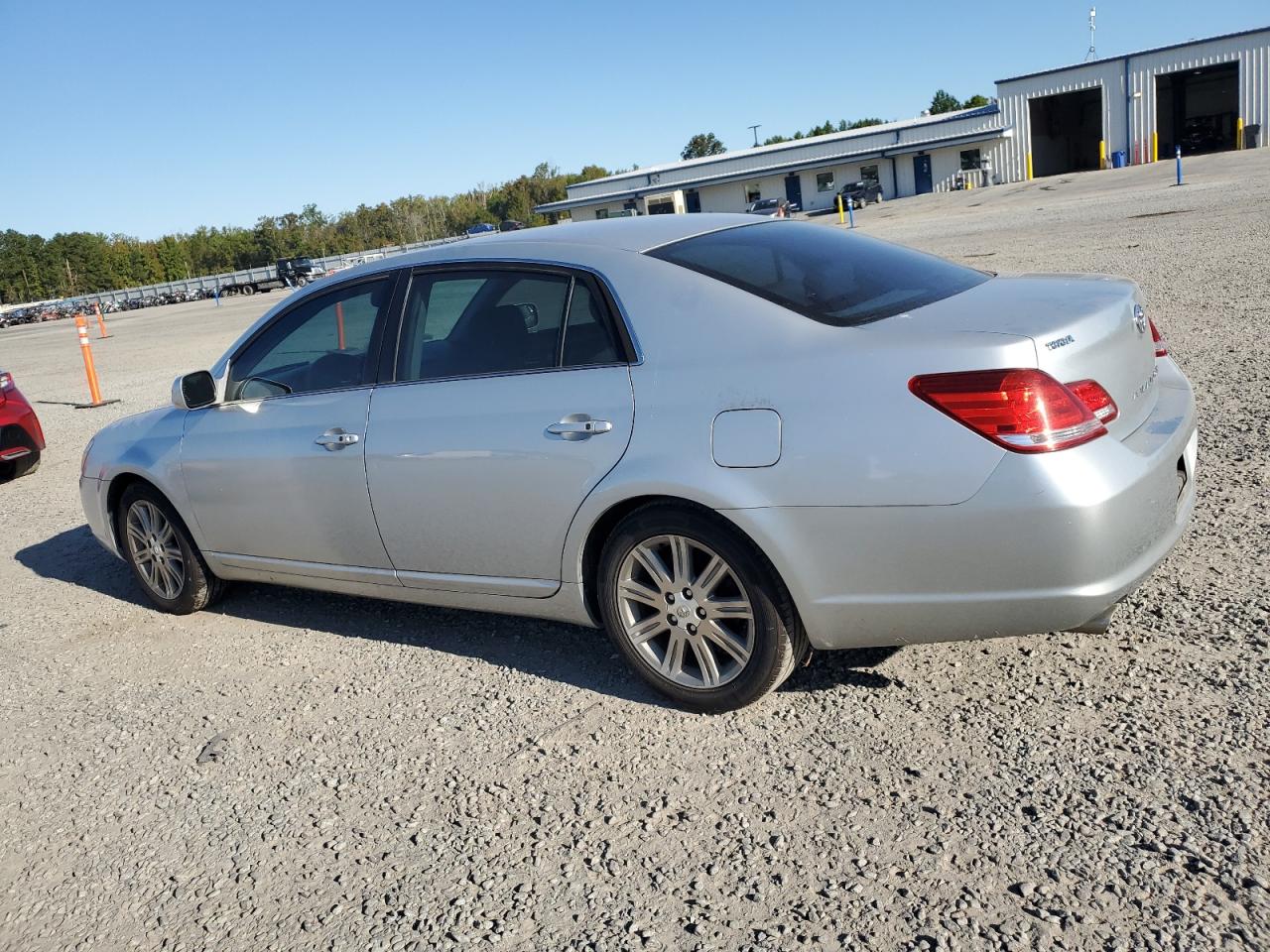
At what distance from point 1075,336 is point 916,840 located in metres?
1.50

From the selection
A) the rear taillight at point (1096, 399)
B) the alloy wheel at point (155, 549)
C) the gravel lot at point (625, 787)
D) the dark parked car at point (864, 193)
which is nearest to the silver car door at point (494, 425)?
the gravel lot at point (625, 787)

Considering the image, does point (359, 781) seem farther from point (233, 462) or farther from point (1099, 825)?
point (1099, 825)

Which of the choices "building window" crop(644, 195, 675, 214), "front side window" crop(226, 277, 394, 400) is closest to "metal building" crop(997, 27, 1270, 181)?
"building window" crop(644, 195, 675, 214)

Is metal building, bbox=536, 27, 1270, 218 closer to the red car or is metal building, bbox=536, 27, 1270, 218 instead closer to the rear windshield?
the red car

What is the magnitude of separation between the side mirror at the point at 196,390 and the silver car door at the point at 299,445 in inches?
2.8

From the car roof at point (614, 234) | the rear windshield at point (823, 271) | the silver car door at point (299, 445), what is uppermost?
the car roof at point (614, 234)

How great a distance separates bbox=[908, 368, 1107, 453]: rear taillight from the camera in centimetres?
291

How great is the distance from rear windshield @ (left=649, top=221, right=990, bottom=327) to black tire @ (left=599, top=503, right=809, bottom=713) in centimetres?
76

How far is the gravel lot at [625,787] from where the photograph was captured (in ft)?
8.48

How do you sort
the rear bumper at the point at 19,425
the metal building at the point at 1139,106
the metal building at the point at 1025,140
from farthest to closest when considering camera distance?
the metal building at the point at 1025,140 → the metal building at the point at 1139,106 → the rear bumper at the point at 19,425

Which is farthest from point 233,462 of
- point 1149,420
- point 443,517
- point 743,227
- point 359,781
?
point 1149,420

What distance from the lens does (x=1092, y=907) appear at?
7.95ft

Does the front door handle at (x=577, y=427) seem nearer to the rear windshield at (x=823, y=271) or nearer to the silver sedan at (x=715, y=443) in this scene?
the silver sedan at (x=715, y=443)

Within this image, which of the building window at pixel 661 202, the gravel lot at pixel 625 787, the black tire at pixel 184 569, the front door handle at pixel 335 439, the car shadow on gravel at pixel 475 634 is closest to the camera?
the gravel lot at pixel 625 787
